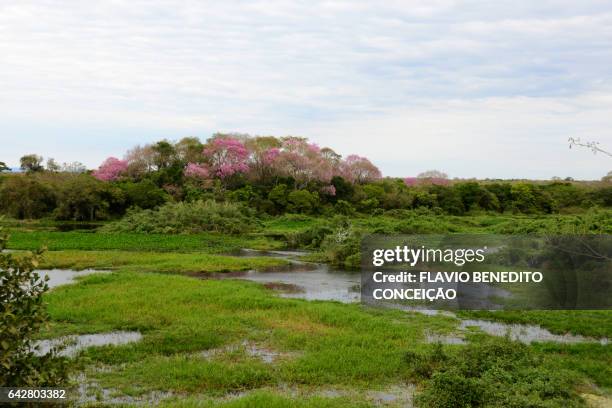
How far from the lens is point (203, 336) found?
11438mm

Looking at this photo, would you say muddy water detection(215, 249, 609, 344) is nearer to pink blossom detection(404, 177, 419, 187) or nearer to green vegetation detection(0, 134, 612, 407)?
green vegetation detection(0, 134, 612, 407)

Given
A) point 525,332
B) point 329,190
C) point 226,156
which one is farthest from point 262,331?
point 226,156

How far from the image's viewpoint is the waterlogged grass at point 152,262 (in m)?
22.2

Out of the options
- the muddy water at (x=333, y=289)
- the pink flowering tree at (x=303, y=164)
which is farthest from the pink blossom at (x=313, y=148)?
the muddy water at (x=333, y=289)

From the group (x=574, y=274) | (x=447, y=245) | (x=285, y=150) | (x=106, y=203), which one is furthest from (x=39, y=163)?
(x=574, y=274)

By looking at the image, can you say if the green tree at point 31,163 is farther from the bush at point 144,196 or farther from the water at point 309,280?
the water at point 309,280

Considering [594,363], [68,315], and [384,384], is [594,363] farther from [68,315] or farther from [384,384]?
[68,315]

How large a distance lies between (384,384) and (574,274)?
11.4 meters

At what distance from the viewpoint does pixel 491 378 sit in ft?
27.9

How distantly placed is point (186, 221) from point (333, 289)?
20144 millimetres

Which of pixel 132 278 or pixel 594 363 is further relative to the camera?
pixel 132 278

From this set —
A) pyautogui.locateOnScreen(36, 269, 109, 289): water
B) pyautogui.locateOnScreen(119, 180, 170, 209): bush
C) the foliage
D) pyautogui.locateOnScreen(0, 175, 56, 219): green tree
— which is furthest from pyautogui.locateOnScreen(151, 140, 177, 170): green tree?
the foliage

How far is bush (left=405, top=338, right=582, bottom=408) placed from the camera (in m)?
7.82

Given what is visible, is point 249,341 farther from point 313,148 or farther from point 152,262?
point 313,148
